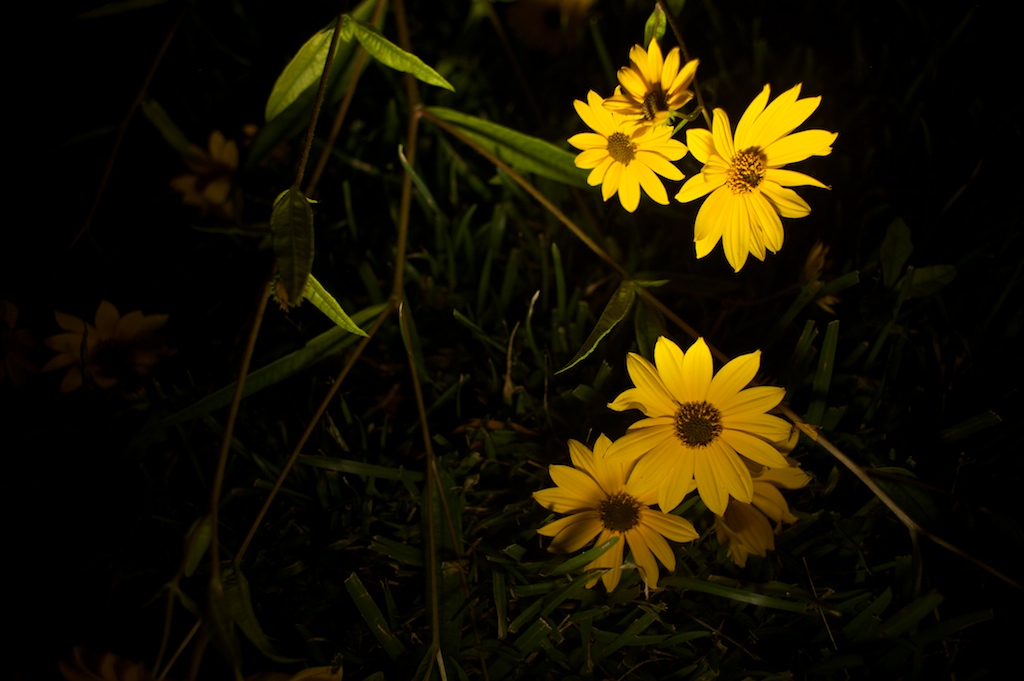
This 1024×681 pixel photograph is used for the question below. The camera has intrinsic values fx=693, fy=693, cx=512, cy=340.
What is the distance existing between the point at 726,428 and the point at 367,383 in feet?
2.09

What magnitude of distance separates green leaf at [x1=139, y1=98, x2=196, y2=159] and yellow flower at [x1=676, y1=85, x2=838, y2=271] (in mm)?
948

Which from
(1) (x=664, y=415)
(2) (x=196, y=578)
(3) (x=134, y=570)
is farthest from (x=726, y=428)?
(3) (x=134, y=570)

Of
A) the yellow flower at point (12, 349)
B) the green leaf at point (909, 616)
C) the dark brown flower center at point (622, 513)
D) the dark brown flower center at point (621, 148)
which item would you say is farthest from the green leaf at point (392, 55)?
the green leaf at point (909, 616)

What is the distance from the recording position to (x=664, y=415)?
32.9 inches

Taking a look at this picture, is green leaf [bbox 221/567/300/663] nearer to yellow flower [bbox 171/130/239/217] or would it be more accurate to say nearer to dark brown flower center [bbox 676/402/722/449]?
dark brown flower center [bbox 676/402/722/449]

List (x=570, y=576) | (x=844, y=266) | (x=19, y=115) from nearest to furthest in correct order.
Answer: (x=570, y=576) < (x=844, y=266) < (x=19, y=115)

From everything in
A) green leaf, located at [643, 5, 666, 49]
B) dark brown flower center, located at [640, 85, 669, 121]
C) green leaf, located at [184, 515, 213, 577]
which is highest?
green leaf, located at [643, 5, 666, 49]

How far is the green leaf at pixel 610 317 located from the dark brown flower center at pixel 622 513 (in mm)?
185

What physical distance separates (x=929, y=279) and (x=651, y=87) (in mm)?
624

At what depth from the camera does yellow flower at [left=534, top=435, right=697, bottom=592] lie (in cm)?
88

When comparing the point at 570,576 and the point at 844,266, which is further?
the point at 844,266

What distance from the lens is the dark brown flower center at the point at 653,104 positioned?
0.79m

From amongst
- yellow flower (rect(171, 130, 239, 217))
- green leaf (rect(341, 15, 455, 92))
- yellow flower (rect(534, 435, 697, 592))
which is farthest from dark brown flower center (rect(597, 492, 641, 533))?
yellow flower (rect(171, 130, 239, 217))

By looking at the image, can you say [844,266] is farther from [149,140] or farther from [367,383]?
[149,140]
